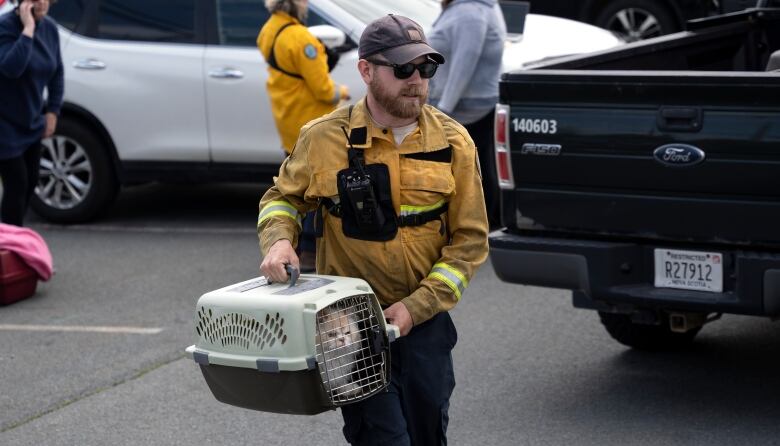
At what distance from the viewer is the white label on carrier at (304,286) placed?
Answer: 11.8ft

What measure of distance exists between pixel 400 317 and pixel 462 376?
8.22 feet

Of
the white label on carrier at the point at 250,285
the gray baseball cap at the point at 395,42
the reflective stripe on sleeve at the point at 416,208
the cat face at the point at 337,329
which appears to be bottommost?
the cat face at the point at 337,329

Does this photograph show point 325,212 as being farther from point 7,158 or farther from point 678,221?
point 7,158

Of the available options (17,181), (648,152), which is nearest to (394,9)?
(17,181)

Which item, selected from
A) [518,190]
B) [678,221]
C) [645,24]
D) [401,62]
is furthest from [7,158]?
[645,24]

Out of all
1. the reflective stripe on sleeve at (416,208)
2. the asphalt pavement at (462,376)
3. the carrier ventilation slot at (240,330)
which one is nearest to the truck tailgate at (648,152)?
the asphalt pavement at (462,376)

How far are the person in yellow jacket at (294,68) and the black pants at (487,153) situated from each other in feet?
2.87

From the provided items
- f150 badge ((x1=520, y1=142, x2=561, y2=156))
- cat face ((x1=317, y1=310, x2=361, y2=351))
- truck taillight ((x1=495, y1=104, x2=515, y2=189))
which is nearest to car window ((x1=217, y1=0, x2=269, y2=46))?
truck taillight ((x1=495, y1=104, x2=515, y2=189))

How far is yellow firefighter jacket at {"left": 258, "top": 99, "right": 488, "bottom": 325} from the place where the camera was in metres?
3.86

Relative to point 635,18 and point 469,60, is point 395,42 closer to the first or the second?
point 469,60

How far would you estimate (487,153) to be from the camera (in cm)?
869

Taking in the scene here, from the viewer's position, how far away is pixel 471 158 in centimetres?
395

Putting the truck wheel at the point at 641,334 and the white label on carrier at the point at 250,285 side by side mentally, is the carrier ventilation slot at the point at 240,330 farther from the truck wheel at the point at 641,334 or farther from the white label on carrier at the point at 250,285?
the truck wheel at the point at 641,334

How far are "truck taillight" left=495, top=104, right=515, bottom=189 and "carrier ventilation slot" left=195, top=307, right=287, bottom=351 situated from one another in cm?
235
